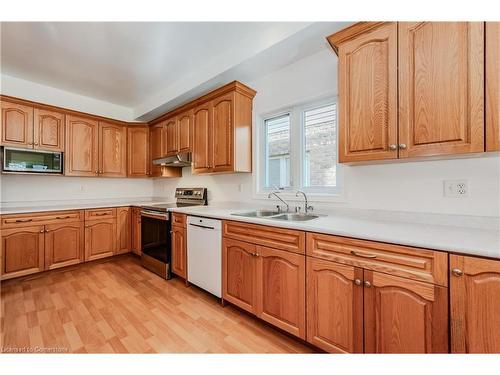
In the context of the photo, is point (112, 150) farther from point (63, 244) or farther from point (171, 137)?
point (63, 244)

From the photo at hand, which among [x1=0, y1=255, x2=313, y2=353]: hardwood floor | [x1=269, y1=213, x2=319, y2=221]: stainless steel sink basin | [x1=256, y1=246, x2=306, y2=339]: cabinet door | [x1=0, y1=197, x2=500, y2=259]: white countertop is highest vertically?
[x1=0, y1=197, x2=500, y2=259]: white countertop

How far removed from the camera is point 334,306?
1.31 meters

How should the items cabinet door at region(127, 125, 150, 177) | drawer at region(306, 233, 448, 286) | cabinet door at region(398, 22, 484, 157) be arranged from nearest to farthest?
drawer at region(306, 233, 448, 286) < cabinet door at region(398, 22, 484, 157) < cabinet door at region(127, 125, 150, 177)

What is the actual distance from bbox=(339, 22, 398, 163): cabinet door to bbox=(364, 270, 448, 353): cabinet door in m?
0.75

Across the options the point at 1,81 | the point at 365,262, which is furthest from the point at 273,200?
the point at 1,81

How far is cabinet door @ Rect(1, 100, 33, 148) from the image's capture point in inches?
102

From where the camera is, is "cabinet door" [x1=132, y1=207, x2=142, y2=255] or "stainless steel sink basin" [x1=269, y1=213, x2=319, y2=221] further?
"cabinet door" [x1=132, y1=207, x2=142, y2=255]

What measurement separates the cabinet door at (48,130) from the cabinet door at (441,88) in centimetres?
391

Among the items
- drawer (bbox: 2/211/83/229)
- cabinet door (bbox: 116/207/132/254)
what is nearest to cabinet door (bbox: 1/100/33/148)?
drawer (bbox: 2/211/83/229)

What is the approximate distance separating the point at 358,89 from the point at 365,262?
1.11 m

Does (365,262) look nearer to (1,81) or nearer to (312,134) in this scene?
(312,134)

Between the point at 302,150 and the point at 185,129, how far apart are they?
1670 mm

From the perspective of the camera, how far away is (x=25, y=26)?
6.36ft

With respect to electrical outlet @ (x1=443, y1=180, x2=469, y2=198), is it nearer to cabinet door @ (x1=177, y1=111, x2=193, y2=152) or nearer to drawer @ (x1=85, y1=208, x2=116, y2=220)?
cabinet door @ (x1=177, y1=111, x2=193, y2=152)
